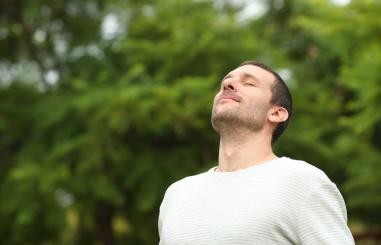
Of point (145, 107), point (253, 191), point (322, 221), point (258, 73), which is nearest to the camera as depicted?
point (322, 221)

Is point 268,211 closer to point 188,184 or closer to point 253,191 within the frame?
point 253,191

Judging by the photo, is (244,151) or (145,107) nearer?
(244,151)

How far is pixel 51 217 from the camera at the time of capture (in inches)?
352

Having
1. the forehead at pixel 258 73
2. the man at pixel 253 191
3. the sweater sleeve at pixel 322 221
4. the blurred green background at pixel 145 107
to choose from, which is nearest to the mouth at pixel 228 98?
the man at pixel 253 191

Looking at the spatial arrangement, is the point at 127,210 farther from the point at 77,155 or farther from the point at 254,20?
the point at 254,20

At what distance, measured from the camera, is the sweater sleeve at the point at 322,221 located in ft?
6.43

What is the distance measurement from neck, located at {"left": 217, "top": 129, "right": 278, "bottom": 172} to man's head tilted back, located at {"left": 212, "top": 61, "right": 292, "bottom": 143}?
23 millimetres

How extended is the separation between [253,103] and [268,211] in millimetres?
459

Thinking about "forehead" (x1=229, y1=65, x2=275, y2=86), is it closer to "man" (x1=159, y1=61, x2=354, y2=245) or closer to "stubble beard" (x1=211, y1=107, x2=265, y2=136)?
"man" (x1=159, y1=61, x2=354, y2=245)

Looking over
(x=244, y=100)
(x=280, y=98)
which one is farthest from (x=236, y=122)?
(x=280, y=98)

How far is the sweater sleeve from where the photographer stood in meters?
1.96

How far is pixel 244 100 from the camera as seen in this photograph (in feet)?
7.67

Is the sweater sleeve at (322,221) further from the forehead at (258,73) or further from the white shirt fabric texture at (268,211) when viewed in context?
the forehead at (258,73)

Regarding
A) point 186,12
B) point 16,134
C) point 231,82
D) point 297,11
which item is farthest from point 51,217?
point 231,82
